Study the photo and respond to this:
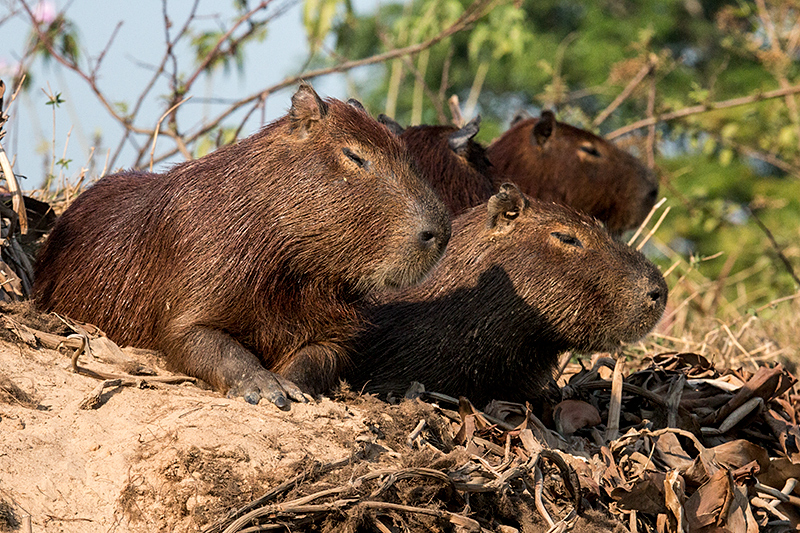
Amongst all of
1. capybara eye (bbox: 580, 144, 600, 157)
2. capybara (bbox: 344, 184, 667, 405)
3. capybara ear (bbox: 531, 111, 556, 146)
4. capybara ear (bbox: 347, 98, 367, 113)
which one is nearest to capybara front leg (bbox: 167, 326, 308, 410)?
capybara (bbox: 344, 184, 667, 405)

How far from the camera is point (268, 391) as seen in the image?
3098mm

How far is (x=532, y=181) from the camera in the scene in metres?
6.88

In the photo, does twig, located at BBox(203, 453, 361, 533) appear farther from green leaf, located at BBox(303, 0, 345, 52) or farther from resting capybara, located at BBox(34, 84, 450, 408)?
green leaf, located at BBox(303, 0, 345, 52)

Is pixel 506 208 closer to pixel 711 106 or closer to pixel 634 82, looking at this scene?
pixel 711 106

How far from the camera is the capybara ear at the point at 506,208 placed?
3.92 meters

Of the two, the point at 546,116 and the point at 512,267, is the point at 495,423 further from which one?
the point at 546,116

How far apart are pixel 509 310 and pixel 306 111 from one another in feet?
3.58

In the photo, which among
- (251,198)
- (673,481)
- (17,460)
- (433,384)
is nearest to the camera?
(17,460)

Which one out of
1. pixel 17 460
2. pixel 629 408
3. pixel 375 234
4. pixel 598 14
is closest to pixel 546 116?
pixel 629 408

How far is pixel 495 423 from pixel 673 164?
1561 centimetres

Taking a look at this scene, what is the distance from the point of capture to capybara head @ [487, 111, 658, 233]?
6.93 m

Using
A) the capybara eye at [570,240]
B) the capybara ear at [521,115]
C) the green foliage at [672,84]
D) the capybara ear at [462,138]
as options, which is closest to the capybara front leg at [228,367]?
the capybara eye at [570,240]

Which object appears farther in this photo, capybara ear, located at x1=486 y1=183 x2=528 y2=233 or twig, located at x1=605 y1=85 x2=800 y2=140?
twig, located at x1=605 y1=85 x2=800 y2=140

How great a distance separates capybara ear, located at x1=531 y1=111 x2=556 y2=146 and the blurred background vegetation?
962 millimetres
